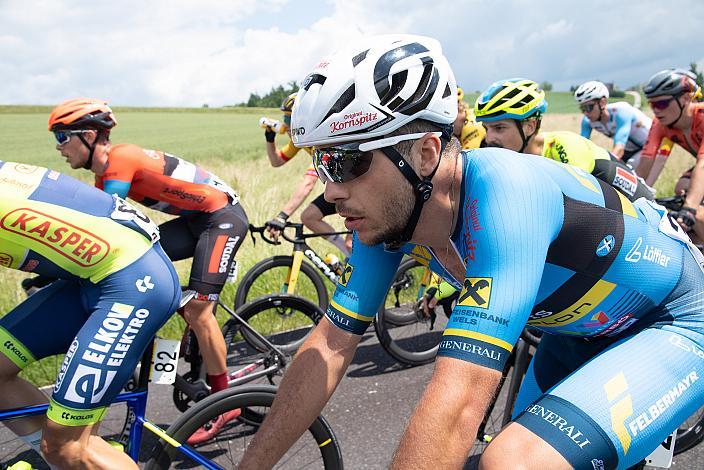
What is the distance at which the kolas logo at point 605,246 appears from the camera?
1810 millimetres

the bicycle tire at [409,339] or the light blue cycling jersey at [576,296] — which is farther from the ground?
the light blue cycling jersey at [576,296]

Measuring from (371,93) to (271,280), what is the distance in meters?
4.45

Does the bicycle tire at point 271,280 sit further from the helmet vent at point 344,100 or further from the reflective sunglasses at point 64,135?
the helmet vent at point 344,100

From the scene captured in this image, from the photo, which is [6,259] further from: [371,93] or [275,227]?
[275,227]

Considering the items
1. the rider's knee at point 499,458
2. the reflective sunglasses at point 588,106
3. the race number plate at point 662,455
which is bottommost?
the reflective sunglasses at point 588,106

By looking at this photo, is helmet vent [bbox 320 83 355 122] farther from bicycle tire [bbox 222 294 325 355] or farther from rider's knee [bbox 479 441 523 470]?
bicycle tire [bbox 222 294 325 355]

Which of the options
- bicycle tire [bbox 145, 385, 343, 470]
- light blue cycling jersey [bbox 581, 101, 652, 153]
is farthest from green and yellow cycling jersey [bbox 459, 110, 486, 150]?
bicycle tire [bbox 145, 385, 343, 470]

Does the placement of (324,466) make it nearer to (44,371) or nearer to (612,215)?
(612,215)

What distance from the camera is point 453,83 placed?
1.84 m

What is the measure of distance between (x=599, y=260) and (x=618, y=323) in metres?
0.31

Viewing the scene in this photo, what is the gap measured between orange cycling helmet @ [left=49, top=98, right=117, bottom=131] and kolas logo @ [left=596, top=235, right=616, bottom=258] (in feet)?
11.0

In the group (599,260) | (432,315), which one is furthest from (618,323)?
(432,315)

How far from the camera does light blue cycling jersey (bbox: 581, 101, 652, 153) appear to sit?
8.39 m

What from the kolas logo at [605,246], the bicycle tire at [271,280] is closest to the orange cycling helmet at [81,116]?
the bicycle tire at [271,280]
